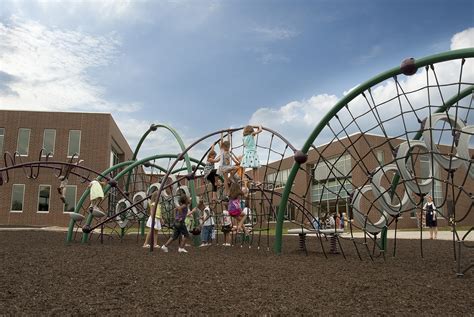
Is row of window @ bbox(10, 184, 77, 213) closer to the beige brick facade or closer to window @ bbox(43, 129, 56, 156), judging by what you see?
the beige brick facade

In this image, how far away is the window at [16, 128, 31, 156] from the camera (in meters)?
29.4

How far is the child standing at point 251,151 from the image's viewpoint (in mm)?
8125

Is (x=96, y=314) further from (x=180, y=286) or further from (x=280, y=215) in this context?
(x=280, y=215)

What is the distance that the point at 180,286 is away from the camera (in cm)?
427

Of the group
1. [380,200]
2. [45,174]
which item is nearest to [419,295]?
[380,200]

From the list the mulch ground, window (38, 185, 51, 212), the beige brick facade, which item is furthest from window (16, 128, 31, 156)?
the mulch ground

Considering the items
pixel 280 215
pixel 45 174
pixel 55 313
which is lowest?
pixel 55 313

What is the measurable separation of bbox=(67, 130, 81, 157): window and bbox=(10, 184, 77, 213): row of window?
9.34ft

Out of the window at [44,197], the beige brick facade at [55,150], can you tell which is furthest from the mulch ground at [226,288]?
the window at [44,197]

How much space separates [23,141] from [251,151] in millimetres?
26489

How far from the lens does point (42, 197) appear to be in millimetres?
28672

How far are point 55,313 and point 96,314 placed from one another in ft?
1.11

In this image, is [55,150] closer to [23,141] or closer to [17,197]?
[23,141]

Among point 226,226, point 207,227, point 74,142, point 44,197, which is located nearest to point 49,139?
point 74,142
